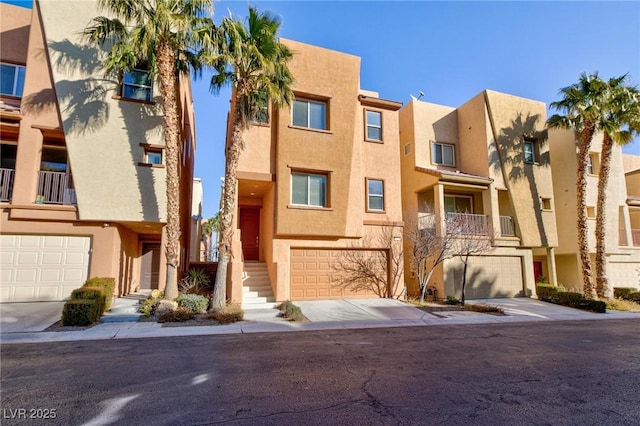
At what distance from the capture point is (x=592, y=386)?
548 centimetres

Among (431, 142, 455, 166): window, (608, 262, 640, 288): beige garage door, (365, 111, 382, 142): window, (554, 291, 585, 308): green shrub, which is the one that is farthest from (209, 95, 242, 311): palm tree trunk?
(608, 262, 640, 288): beige garage door

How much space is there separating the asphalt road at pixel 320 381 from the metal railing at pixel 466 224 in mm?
7740

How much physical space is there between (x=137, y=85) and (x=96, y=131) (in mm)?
2465

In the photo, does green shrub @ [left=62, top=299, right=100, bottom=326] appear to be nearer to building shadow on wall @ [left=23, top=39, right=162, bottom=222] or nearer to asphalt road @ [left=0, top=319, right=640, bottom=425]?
asphalt road @ [left=0, top=319, right=640, bottom=425]

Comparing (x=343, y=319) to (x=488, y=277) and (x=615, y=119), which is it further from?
(x=615, y=119)

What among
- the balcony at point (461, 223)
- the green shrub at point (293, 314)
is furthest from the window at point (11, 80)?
the balcony at point (461, 223)

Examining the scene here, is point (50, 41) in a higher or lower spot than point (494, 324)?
higher

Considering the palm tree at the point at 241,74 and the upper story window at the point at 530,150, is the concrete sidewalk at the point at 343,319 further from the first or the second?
the upper story window at the point at 530,150

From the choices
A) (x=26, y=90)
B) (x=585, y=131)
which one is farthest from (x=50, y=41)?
(x=585, y=131)

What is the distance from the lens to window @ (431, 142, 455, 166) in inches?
780

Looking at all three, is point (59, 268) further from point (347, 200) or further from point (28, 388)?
point (347, 200)

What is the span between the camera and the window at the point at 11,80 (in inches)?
523

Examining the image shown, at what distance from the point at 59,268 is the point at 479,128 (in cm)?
2071

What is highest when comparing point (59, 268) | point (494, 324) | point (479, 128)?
point (479, 128)
